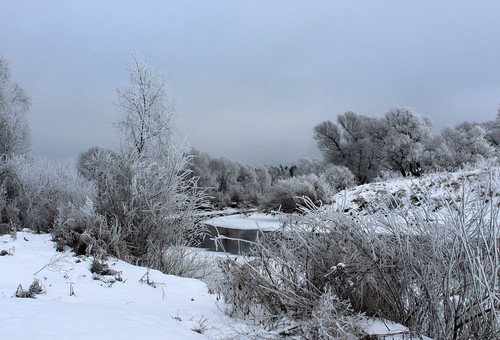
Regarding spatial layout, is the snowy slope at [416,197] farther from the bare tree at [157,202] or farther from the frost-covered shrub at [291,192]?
the frost-covered shrub at [291,192]

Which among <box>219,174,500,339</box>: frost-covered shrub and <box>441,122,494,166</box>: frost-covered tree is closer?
<box>219,174,500,339</box>: frost-covered shrub

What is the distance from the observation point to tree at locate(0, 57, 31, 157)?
18.4 meters

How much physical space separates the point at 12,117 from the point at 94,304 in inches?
703

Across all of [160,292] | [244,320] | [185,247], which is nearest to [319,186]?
[185,247]

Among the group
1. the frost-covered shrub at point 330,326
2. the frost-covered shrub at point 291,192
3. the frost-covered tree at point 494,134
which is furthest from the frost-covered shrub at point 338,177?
the frost-covered shrub at point 330,326

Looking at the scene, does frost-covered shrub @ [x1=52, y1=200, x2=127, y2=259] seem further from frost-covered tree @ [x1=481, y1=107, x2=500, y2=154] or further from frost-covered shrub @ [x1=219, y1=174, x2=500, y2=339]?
frost-covered tree @ [x1=481, y1=107, x2=500, y2=154]

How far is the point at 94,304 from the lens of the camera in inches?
165

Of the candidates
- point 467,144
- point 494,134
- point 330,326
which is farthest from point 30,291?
point 494,134

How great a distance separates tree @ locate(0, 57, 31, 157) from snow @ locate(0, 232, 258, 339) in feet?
39.6

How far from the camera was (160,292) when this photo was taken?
567cm

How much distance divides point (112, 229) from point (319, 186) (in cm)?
1906

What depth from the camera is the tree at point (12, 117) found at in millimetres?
18438

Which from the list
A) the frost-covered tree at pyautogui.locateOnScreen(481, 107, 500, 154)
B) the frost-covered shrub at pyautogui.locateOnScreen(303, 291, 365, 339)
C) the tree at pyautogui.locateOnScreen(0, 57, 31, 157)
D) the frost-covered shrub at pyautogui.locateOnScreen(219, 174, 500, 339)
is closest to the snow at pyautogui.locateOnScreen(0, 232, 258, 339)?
the frost-covered shrub at pyautogui.locateOnScreen(219, 174, 500, 339)

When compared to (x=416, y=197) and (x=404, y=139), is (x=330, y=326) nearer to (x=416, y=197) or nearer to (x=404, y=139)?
(x=416, y=197)
